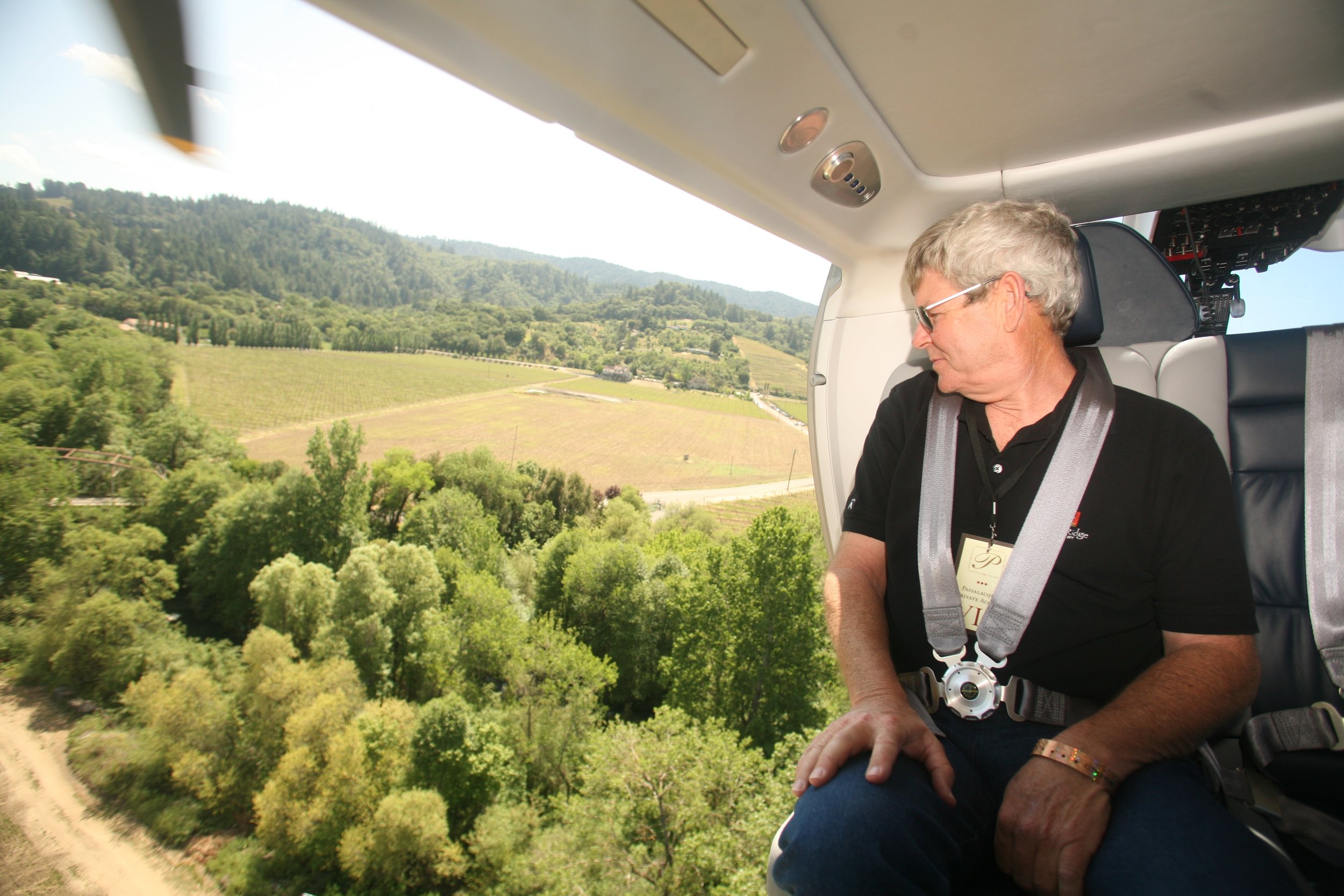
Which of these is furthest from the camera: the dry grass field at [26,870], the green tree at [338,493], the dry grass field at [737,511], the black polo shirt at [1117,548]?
the green tree at [338,493]

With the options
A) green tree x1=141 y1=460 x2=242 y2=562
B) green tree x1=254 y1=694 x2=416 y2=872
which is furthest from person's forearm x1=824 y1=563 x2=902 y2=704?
green tree x1=141 y1=460 x2=242 y2=562

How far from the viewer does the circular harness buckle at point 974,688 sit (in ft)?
3.92

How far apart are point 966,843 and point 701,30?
1.58m

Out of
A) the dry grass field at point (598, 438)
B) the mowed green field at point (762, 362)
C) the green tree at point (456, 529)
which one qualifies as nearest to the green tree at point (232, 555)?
the dry grass field at point (598, 438)

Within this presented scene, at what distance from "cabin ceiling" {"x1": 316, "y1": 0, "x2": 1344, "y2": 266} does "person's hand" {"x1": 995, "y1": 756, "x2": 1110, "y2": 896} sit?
1452 mm

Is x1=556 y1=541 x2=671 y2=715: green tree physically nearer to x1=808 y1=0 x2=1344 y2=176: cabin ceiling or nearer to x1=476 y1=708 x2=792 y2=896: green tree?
x1=476 y1=708 x2=792 y2=896: green tree

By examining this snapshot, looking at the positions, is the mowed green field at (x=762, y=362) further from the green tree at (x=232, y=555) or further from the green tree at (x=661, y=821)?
the green tree at (x=232, y=555)

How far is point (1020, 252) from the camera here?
4.25 feet

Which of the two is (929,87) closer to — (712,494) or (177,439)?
(177,439)

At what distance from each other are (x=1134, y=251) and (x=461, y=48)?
1736mm

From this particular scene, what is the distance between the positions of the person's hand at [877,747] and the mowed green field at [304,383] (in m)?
21.1

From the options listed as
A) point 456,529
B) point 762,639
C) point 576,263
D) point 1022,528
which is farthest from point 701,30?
point 576,263

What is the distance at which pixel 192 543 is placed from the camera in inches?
661

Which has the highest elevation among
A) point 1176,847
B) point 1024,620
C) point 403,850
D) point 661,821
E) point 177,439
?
point 1024,620
